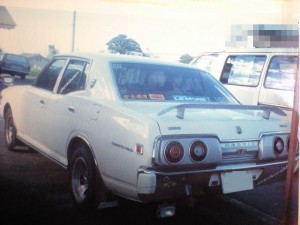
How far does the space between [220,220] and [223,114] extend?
2.95 ft

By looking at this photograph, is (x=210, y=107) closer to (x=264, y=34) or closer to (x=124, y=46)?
(x=124, y=46)

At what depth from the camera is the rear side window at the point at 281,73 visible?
3917mm

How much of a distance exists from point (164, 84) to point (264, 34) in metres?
1.16

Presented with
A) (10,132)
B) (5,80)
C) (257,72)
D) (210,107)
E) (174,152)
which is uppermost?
(257,72)

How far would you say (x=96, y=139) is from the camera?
107 inches

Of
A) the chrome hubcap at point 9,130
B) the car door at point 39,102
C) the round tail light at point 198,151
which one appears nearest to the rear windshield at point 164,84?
the round tail light at point 198,151

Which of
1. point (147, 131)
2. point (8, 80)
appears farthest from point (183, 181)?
point (8, 80)

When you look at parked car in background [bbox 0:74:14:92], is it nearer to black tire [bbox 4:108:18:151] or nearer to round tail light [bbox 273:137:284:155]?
black tire [bbox 4:108:18:151]

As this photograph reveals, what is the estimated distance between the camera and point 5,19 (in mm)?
2779

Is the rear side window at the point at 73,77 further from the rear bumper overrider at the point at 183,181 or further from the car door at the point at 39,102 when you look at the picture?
the rear bumper overrider at the point at 183,181

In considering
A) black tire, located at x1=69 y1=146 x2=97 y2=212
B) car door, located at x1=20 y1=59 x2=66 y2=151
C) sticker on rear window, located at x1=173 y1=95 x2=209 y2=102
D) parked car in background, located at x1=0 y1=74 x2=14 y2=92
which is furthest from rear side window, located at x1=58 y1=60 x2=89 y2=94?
sticker on rear window, located at x1=173 y1=95 x2=209 y2=102

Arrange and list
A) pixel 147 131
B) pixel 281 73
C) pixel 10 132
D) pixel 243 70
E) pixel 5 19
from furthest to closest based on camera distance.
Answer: pixel 243 70
pixel 10 132
pixel 281 73
pixel 5 19
pixel 147 131

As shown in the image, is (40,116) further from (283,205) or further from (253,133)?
(283,205)

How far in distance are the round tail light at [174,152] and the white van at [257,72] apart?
145 cm
